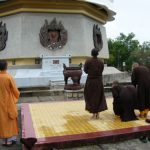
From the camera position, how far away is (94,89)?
8.23 m

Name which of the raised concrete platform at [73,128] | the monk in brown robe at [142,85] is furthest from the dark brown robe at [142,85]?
the raised concrete platform at [73,128]

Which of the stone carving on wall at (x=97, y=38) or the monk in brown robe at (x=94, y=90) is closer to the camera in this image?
the monk in brown robe at (x=94, y=90)

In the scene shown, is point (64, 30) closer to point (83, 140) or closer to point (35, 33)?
point (35, 33)

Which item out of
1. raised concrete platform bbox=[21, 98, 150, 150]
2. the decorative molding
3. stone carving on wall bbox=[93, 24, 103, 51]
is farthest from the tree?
raised concrete platform bbox=[21, 98, 150, 150]

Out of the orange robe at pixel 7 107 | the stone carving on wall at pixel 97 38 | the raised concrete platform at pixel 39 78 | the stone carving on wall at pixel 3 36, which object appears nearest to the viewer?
the orange robe at pixel 7 107

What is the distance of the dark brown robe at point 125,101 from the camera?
7.92m

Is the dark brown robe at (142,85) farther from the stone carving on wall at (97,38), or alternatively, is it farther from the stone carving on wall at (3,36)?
the stone carving on wall at (97,38)

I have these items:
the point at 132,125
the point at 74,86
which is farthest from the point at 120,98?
the point at 74,86

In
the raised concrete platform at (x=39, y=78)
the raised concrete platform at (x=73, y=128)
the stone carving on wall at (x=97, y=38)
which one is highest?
the stone carving on wall at (x=97, y=38)

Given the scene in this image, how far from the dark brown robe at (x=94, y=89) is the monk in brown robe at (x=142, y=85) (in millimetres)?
830

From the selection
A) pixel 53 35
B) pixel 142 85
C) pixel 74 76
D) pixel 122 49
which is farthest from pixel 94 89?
pixel 122 49

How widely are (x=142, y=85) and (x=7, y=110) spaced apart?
3.42 meters

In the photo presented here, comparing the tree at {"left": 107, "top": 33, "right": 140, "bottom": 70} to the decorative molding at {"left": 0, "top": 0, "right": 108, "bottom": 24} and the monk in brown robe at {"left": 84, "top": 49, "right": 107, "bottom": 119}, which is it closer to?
the decorative molding at {"left": 0, "top": 0, "right": 108, "bottom": 24}

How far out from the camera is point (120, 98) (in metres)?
7.97
